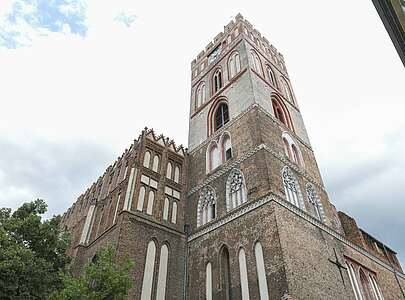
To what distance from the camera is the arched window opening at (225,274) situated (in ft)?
39.9

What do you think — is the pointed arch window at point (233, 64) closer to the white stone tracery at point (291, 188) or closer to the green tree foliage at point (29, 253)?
the white stone tracery at point (291, 188)

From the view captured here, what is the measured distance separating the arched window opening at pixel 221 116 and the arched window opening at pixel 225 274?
8.73 meters

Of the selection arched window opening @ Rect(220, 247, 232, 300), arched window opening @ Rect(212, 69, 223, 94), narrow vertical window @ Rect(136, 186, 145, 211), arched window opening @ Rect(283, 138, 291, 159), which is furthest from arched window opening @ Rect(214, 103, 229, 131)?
arched window opening @ Rect(220, 247, 232, 300)

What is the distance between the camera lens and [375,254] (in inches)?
719

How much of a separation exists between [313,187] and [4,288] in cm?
1463

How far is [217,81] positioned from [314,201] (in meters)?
12.0

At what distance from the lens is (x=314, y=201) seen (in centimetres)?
1611

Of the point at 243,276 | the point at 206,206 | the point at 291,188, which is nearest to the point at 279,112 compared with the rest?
the point at 291,188

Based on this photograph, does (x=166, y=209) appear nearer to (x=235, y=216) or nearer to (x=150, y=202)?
(x=150, y=202)

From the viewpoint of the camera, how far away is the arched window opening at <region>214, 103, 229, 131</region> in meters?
19.9

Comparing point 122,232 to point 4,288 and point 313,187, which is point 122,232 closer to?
point 4,288

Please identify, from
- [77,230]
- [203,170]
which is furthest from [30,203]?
[203,170]

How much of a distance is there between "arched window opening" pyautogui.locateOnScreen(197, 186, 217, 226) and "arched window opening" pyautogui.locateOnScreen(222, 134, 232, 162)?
2088 mm

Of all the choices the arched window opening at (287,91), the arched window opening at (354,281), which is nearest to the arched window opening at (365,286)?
the arched window opening at (354,281)
